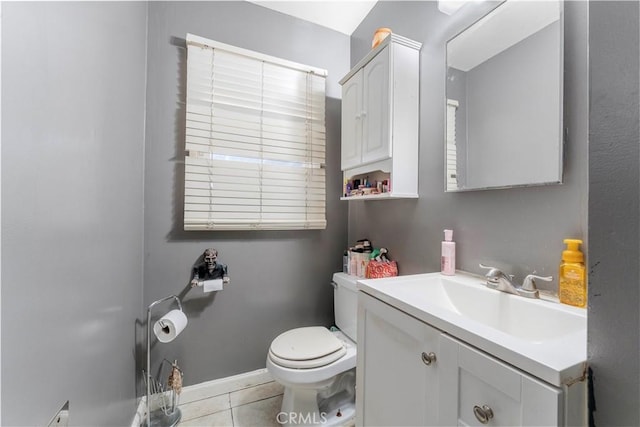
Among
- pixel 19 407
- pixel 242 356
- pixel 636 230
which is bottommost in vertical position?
pixel 242 356

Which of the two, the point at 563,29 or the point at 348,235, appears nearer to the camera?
the point at 563,29

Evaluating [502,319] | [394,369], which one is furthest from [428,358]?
[502,319]

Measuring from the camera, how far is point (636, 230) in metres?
0.33

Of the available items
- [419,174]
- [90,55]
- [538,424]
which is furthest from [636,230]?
[90,55]

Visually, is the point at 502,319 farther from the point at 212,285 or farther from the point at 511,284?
the point at 212,285

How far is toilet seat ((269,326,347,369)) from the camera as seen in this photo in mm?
1246

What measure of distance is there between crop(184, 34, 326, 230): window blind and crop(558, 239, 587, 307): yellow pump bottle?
130 cm

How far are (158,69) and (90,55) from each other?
86 cm

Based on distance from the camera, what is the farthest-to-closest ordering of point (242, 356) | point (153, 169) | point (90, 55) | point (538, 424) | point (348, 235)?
point (348, 235) → point (242, 356) → point (153, 169) → point (90, 55) → point (538, 424)

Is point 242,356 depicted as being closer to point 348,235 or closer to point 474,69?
point 348,235

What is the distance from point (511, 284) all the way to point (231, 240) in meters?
1.46

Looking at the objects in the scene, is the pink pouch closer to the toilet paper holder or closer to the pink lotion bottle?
the pink lotion bottle

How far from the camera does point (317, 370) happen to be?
4.04ft

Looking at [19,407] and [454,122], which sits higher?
[454,122]
